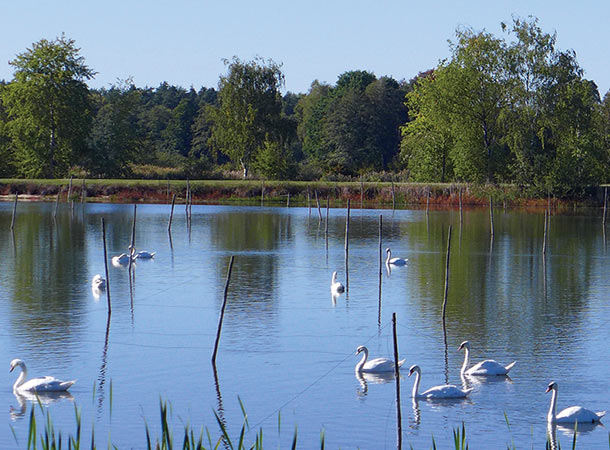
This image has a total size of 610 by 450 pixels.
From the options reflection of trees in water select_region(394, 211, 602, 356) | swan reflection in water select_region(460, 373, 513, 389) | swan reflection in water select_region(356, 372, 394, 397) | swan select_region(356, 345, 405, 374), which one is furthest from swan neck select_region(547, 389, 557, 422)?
reflection of trees in water select_region(394, 211, 602, 356)

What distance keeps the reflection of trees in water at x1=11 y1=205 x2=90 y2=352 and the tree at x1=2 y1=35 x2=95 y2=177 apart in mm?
34137

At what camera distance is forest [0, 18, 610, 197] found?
76250 mm

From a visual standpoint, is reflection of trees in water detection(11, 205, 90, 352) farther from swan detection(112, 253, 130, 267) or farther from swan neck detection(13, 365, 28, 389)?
swan neck detection(13, 365, 28, 389)

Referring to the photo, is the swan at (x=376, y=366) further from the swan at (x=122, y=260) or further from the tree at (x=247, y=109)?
the tree at (x=247, y=109)

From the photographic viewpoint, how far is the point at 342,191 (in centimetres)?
8900

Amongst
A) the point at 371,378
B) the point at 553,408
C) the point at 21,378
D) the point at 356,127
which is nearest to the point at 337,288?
the point at 371,378

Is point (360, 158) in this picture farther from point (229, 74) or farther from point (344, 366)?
point (344, 366)

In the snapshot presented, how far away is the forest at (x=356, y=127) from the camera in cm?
7625

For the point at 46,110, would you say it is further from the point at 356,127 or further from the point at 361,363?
the point at 361,363

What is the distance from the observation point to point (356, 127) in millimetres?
111312

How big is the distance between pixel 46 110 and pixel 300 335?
7266 centimetres

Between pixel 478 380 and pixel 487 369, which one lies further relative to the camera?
pixel 487 369

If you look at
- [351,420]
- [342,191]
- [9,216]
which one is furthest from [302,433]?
[342,191]

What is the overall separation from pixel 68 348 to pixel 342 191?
68187mm
